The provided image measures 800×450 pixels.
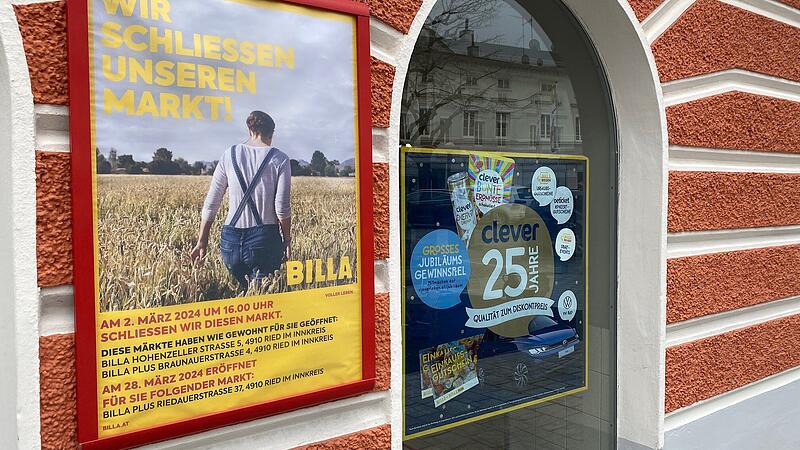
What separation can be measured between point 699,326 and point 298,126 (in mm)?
2744

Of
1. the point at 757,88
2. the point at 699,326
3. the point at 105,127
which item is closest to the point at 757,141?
the point at 757,88

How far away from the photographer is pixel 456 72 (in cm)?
309

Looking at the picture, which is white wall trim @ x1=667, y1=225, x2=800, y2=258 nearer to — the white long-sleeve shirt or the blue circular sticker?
the blue circular sticker

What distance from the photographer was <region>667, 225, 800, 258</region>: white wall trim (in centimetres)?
370

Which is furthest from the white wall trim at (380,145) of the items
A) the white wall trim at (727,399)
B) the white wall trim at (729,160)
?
the white wall trim at (727,399)

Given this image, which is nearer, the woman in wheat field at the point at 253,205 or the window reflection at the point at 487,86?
the woman in wheat field at the point at 253,205

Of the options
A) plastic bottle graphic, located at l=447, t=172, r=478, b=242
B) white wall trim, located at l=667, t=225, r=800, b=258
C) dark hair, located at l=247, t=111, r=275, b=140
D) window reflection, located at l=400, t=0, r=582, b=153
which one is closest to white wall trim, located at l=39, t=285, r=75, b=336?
dark hair, located at l=247, t=111, r=275, b=140

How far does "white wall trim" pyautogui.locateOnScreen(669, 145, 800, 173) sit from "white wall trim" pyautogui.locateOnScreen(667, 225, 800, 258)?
1.19 feet

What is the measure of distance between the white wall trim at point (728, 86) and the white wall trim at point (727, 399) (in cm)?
171

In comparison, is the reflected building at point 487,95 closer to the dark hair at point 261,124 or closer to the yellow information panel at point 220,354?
the dark hair at point 261,124

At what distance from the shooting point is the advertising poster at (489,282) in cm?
293

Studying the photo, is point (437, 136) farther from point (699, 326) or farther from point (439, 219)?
point (699, 326)

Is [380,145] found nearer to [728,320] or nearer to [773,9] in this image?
[728,320]

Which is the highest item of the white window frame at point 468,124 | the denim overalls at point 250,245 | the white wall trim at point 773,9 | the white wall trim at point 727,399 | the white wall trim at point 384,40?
the white wall trim at point 773,9
